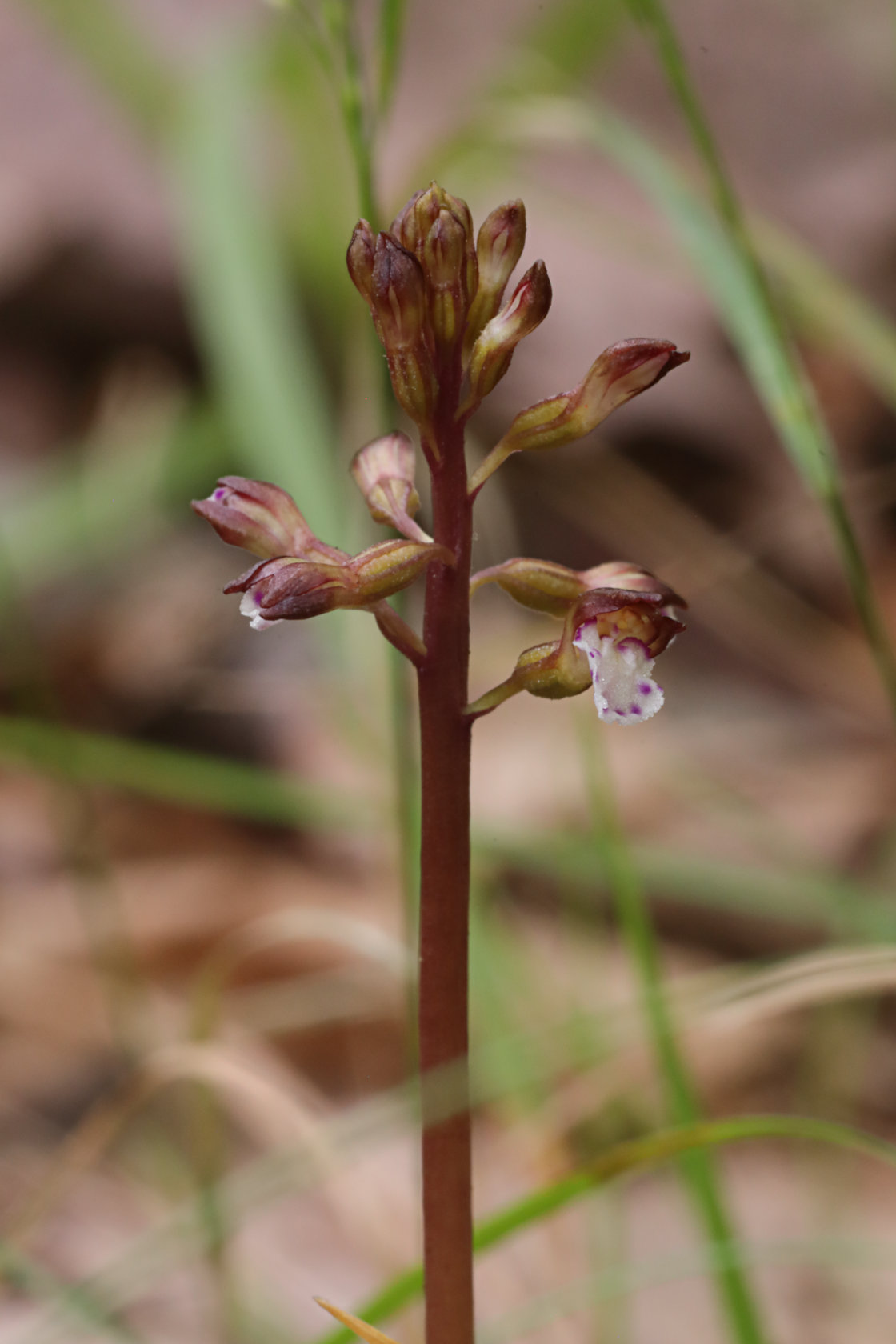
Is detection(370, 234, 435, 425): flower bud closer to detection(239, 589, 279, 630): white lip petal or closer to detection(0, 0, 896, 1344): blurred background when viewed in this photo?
detection(239, 589, 279, 630): white lip petal

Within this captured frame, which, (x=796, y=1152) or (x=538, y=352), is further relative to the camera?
(x=538, y=352)

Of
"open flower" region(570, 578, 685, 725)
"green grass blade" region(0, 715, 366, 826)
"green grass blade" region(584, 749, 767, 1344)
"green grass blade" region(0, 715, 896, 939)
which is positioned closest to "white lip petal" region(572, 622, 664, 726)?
"open flower" region(570, 578, 685, 725)

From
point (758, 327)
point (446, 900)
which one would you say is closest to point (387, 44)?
point (758, 327)

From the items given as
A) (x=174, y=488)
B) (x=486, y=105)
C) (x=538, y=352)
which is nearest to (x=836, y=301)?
(x=486, y=105)

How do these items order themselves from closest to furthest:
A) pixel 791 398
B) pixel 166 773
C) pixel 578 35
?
1. pixel 791 398
2. pixel 166 773
3. pixel 578 35

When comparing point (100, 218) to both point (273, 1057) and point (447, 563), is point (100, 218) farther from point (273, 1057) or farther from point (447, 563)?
point (447, 563)

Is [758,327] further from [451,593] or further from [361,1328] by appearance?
[361,1328]

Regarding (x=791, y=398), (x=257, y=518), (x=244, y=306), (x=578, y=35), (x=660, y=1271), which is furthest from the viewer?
(x=578, y=35)

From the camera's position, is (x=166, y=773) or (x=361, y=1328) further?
(x=166, y=773)
